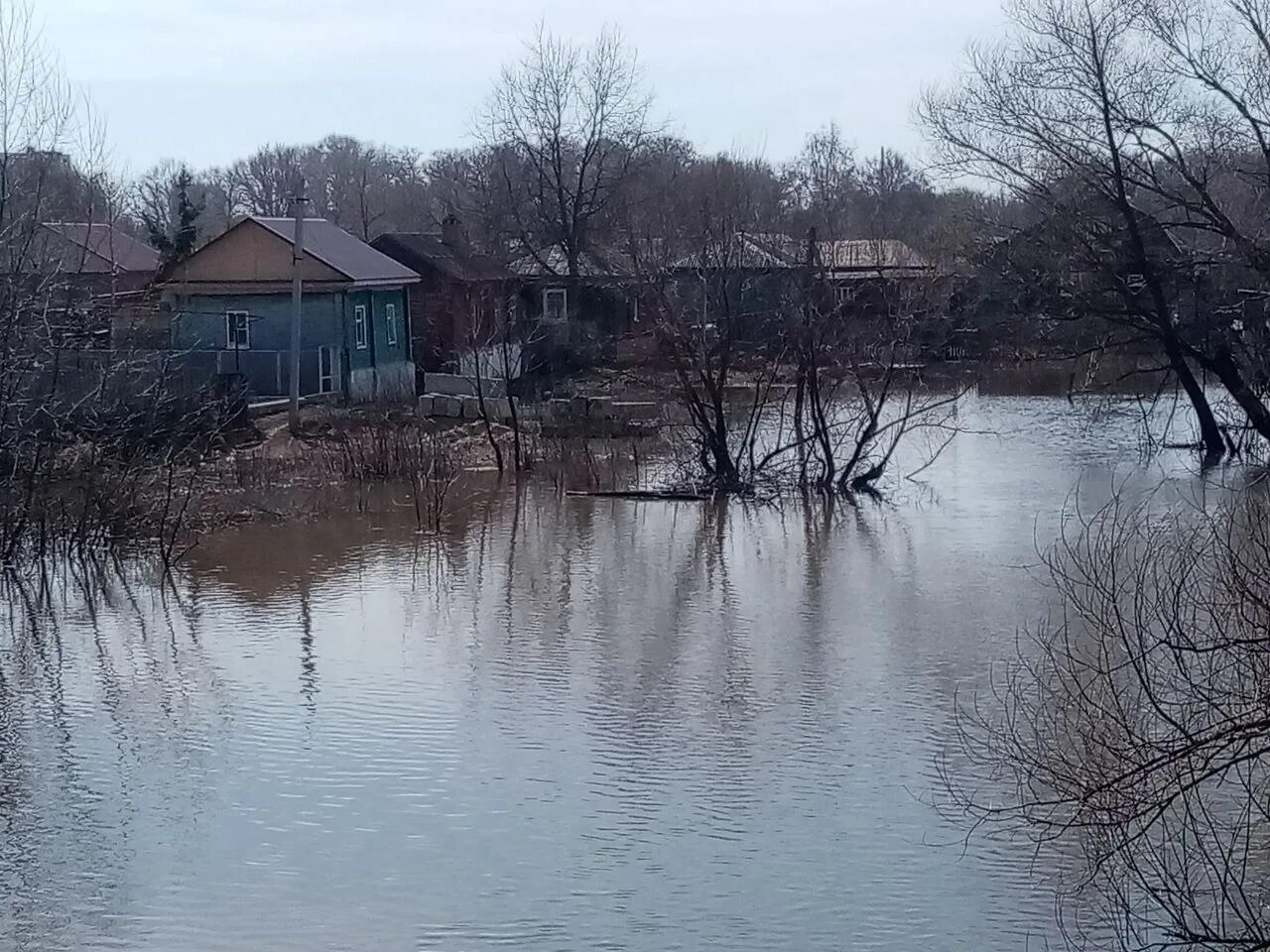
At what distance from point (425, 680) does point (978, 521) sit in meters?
9.09

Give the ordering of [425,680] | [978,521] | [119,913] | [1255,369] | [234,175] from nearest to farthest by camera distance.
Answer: [119,913]
[425,680]
[978,521]
[1255,369]
[234,175]

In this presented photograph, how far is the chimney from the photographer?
40.3m

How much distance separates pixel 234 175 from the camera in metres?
80.2

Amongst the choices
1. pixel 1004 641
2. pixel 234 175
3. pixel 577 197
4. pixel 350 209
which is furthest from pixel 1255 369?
pixel 234 175

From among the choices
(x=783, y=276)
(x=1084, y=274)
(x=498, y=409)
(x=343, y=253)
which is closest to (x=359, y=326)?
(x=343, y=253)

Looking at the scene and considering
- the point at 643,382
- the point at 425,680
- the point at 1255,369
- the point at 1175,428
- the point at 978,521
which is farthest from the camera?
the point at 1175,428

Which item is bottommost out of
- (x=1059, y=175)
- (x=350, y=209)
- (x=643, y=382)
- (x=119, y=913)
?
(x=119, y=913)

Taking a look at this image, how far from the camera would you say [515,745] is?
10.8 m

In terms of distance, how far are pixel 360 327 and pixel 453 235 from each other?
32.2 feet

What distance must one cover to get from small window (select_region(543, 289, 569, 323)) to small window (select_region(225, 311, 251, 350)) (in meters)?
10.9

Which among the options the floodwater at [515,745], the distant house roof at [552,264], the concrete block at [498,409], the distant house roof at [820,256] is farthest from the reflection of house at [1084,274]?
the distant house roof at [552,264]

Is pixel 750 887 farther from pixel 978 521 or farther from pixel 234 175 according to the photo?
pixel 234 175

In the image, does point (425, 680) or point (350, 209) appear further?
point (350, 209)

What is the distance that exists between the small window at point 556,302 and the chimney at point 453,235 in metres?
2.36
